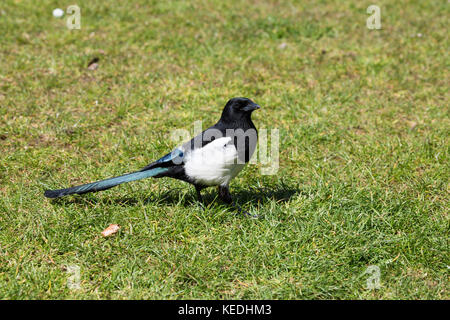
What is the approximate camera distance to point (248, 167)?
13.4 ft

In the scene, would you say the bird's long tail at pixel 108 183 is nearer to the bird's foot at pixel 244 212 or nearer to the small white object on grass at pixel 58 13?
the bird's foot at pixel 244 212

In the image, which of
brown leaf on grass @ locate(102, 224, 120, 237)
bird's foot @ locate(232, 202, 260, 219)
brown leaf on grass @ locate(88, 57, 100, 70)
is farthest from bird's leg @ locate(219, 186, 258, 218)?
brown leaf on grass @ locate(88, 57, 100, 70)

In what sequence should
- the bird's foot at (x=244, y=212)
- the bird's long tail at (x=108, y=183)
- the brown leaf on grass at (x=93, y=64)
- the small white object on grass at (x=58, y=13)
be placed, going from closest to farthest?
the bird's long tail at (x=108, y=183), the bird's foot at (x=244, y=212), the brown leaf on grass at (x=93, y=64), the small white object on grass at (x=58, y=13)

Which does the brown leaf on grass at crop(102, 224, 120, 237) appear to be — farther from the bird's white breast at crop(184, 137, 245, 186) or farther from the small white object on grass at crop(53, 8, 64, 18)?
the small white object on grass at crop(53, 8, 64, 18)

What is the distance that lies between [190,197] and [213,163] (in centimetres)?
57

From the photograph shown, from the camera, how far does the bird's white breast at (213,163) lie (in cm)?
310

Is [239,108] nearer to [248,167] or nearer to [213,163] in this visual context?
[213,163]

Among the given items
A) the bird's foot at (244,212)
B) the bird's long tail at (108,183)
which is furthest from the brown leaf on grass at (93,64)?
the bird's foot at (244,212)

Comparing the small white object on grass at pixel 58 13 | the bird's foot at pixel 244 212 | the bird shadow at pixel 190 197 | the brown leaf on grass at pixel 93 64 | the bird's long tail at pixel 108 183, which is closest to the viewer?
the bird's long tail at pixel 108 183

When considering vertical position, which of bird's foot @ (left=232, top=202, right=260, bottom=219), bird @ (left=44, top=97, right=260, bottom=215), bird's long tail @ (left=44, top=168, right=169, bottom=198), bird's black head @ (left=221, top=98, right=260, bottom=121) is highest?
bird's black head @ (left=221, top=98, right=260, bottom=121)

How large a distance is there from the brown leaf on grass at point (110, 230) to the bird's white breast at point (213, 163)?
599mm

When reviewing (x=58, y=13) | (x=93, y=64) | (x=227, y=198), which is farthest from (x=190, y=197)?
(x=58, y=13)

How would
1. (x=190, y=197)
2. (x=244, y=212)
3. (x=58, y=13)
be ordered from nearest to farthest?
(x=244, y=212)
(x=190, y=197)
(x=58, y=13)

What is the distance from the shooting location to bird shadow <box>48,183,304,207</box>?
3.42m
